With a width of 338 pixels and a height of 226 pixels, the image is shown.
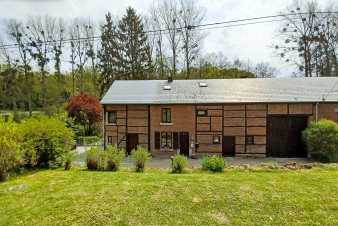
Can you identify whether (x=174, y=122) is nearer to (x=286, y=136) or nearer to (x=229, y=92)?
(x=229, y=92)

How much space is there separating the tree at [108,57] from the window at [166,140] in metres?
20.1

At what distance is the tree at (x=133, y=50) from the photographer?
1652 inches

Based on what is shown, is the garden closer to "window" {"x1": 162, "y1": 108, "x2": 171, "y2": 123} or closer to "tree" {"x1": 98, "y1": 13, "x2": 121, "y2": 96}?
"window" {"x1": 162, "y1": 108, "x2": 171, "y2": 123}

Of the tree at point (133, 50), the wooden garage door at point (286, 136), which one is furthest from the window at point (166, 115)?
the tree at point (133, 50)

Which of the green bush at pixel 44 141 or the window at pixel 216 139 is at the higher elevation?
the green bush at pixel 44 141

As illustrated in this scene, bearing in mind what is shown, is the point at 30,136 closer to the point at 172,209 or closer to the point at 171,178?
the point at 171,178

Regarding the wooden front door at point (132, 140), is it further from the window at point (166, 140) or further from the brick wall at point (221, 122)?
the window at point (166, 140)

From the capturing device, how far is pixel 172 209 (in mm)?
7719

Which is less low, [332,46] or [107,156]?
[332,46]

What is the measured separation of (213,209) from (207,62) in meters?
35.8

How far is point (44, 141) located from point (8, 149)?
2482 mm

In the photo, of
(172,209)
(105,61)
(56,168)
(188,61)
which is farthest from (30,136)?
(105,61)

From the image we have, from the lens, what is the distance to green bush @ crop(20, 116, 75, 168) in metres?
12.8

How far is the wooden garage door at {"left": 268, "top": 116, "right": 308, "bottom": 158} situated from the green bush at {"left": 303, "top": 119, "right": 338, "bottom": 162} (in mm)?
2032
